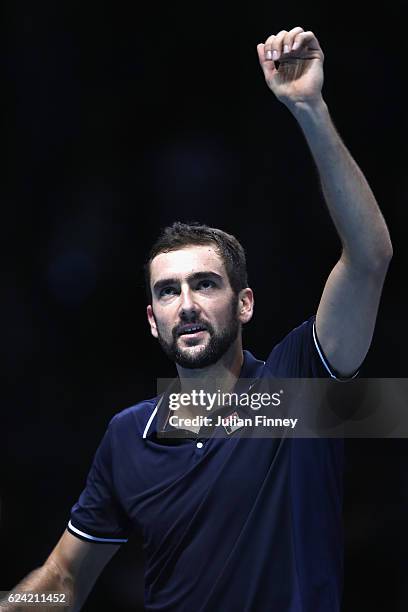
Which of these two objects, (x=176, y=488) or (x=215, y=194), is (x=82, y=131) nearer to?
(x=215, y=194)

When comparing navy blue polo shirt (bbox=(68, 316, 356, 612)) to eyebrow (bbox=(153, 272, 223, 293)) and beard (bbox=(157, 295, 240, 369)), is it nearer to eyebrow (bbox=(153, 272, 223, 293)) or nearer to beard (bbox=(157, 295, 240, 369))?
beard (bbox=(157, 295, 240, 369))

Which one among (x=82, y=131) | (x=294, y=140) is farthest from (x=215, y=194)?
(x=82, y=131)

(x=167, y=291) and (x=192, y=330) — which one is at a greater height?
(x=167, y=291)

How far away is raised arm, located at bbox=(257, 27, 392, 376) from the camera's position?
1886mm

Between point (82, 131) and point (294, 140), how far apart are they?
0.83 m

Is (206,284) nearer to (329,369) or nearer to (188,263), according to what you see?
(188,263)

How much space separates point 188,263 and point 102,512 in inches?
28.3

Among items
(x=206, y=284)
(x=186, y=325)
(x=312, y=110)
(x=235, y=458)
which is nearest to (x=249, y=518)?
(x=235, y=458)

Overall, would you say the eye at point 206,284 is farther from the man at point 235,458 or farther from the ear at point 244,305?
the ear at point 244,305

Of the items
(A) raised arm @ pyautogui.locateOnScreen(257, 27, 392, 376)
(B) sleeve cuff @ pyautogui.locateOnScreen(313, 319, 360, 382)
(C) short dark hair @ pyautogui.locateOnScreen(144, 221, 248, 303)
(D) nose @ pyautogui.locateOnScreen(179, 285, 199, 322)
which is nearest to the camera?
(A) raised arm @ pyautogui.locateOnScreen(257, 27, 392, 376)

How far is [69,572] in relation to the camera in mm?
2506

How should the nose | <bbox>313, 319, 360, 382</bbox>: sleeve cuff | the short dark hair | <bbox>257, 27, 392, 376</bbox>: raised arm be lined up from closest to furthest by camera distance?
1. <bbox>257, 27, 392, 376</bbox>: raised arm
2. <bbox>313, 319, 360, 382</bbox>: sleeve cuff
3. the nose
4. the short dark hair

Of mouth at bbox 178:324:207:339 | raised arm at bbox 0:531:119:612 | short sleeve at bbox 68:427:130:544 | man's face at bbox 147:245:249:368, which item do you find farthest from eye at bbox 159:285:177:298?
raised arm at bbox 0:531:119:612

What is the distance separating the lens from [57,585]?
2.47 metres
